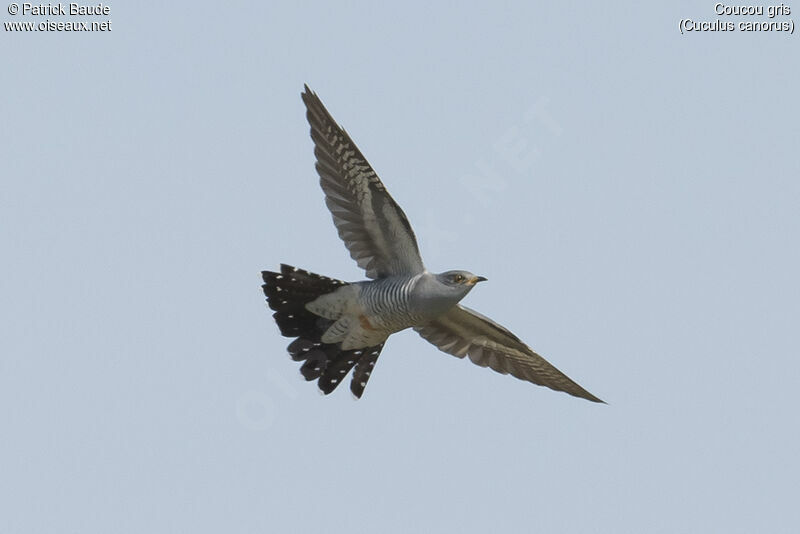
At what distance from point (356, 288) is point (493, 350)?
2016 mm

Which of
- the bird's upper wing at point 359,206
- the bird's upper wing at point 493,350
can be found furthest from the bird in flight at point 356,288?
the bird's upper wing at point 493,350

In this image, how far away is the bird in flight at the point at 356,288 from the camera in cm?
1044

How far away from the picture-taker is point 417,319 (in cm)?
1073

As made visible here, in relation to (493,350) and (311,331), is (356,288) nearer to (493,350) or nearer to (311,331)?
(311,331)

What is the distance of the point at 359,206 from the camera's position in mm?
10609

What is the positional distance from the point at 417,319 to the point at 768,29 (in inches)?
188

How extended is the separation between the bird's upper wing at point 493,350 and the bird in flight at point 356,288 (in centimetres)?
21

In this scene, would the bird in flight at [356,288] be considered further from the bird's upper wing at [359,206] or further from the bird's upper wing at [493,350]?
the bird's upper wing at [493,350]

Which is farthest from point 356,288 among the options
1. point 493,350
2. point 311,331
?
point 493,350

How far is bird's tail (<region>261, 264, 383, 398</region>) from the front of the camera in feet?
35.5

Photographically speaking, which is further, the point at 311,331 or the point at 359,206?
the point at 311,331

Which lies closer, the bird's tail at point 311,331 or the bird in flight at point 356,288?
the bird in flight at point 356,288

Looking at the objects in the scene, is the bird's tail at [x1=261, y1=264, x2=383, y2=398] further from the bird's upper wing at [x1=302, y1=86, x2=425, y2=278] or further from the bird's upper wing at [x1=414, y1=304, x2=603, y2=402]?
the bird's upper wing at [x1=414, y1=304, x2=603, y2=402]

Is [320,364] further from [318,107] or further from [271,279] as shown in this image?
[318,107]
